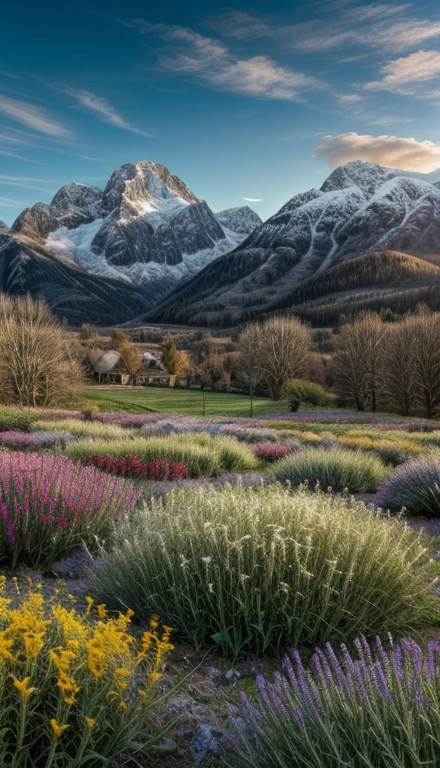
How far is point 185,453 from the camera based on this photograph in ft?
40.4

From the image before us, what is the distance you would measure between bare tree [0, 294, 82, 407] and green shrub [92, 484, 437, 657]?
83.4 ft

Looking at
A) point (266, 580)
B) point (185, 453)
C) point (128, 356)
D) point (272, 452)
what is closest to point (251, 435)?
point (272, 452)

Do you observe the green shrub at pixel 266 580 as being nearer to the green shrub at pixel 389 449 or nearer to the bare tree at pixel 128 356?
the green shrub at pixel 389 449

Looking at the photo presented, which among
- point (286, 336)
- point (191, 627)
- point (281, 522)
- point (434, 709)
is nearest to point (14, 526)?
point (191, 627)

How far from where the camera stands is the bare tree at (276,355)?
173 feet

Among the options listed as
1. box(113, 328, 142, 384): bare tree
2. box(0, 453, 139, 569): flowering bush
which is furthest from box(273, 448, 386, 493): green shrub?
box(113, 328, 142, 384): bare tree

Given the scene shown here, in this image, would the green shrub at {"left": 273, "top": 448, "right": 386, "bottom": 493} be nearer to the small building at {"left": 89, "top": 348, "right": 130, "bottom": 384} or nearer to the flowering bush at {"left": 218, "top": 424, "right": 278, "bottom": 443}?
the flowering bush at {"left": 218, "top": 424, "right": 278, "bottom": 443}

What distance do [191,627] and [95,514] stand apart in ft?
8.26

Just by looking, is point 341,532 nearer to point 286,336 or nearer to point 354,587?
point 354,587

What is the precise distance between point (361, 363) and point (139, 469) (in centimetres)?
3892


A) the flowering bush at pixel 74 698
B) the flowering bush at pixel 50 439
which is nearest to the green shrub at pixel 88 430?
the flowering bush at pixel 50 439

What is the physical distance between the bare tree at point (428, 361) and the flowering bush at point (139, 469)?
1338 inches

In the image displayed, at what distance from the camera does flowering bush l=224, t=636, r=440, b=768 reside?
2014mm

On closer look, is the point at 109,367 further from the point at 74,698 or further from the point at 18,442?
the point at 74,698
